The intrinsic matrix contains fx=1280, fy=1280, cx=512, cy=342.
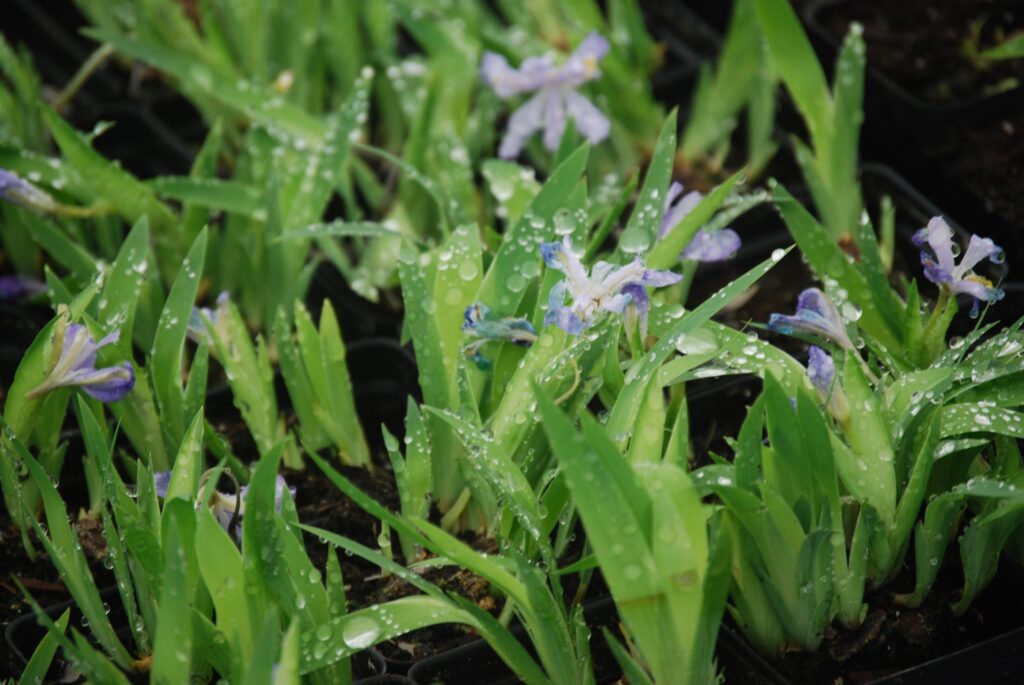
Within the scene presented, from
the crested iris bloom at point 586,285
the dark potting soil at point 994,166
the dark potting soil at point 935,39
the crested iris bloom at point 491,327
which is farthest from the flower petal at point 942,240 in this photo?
the dark potting soil at point 935,39

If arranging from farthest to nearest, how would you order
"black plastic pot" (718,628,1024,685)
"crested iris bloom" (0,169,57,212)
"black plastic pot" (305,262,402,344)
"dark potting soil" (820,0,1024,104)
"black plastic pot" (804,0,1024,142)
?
"dark potting soil" (820,0,1024,104) < "black plastic pot" (804,0,1024,142) < "black plastic pot" (305,262,402,344) < "crested iris bloom" (0,169,57,212) < "black plastic pot" (718,628,1024,685)

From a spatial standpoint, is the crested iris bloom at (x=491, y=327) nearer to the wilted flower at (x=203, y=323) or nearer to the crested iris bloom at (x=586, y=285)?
the crested iris bloom at (x=586, y=285)

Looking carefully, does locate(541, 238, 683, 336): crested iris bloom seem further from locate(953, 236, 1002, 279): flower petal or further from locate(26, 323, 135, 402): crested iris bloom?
locate(26, 323, 135, 402): crested iris bloom

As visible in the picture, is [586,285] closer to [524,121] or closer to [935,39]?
[524,121]

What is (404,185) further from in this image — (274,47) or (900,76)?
(900,76)

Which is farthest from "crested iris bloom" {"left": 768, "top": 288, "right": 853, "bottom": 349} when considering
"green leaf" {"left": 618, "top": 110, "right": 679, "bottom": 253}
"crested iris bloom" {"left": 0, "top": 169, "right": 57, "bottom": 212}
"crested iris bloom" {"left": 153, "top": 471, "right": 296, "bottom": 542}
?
"crested iris bloom" {"left": 0, "top": 169, "right": 57, "bottom": 212}
